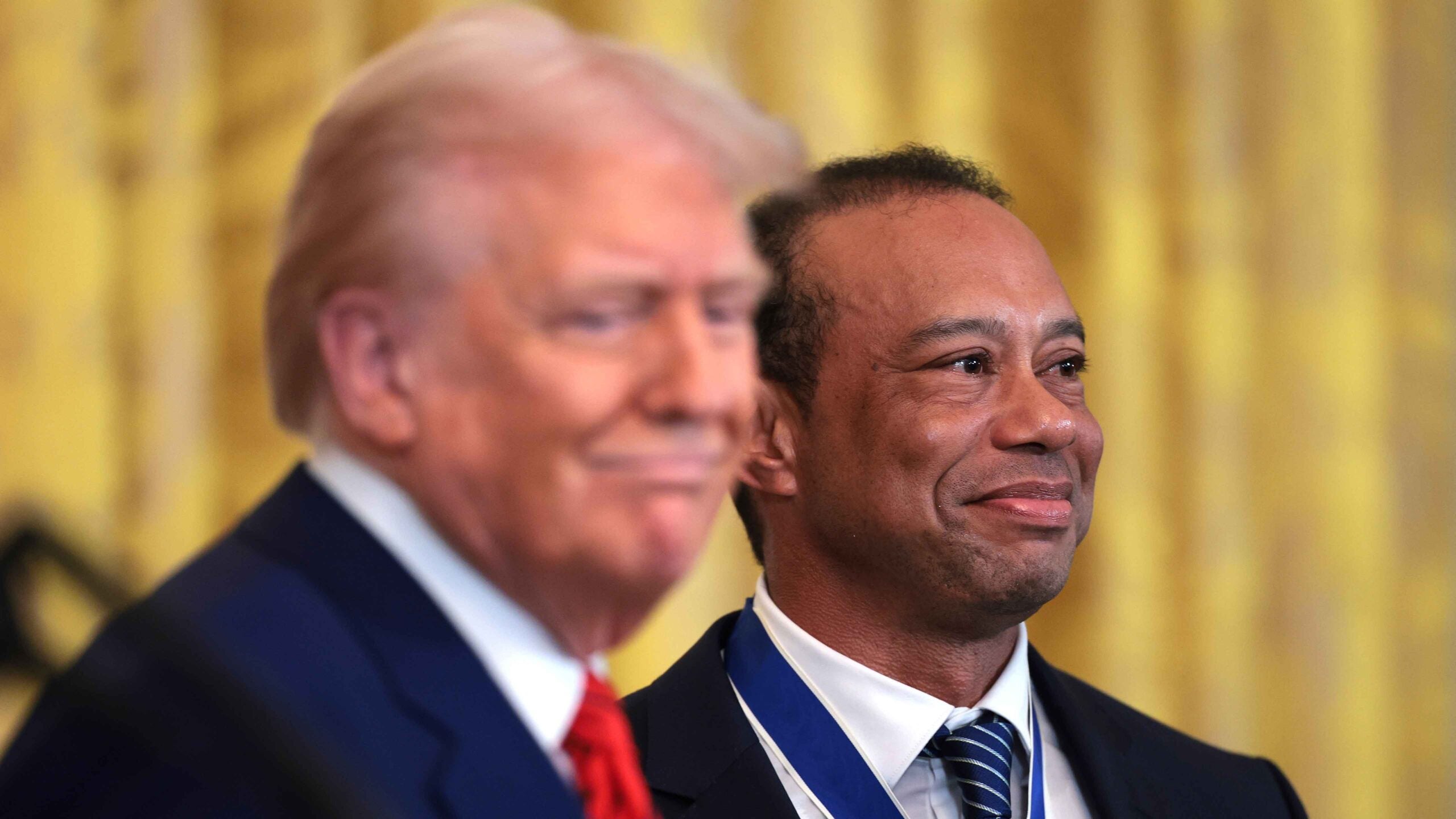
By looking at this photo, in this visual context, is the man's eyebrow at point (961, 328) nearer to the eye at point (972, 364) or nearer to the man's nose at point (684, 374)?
the eye at point (972, 364)

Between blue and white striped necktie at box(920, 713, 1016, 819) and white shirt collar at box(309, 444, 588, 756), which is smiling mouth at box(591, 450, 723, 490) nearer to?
white shirt collar at box(309, 444, 588, 756)

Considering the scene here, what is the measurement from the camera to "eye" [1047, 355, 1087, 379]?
1.44 m

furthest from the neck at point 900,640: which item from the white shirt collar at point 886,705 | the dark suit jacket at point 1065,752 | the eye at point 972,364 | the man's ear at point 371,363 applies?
the man's ear at point 371,363

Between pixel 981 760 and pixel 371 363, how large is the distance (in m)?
0.81

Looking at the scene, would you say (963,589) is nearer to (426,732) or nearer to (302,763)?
(426,732)

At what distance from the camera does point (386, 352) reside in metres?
0.70

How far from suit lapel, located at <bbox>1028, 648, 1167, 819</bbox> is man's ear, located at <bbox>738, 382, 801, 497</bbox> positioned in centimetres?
34

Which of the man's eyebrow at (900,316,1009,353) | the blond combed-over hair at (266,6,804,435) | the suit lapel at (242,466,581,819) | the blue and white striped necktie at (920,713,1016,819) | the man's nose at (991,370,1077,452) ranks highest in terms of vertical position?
the blond combed-over hair at (266,6,804,435)

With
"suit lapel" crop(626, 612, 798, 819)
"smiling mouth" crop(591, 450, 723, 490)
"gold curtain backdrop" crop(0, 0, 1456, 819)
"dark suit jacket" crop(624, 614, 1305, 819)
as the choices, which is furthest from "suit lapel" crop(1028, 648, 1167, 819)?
"smiling mouth" crop(591, 450, 723, 490)

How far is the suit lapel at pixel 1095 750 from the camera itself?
1.41 metres

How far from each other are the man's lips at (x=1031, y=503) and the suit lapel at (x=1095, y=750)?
0.25 metres

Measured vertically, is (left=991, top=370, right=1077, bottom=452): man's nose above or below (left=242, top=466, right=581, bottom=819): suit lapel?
below

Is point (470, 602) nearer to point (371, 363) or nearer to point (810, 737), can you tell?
point (371, 363)

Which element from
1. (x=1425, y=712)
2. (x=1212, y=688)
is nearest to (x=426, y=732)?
(x=1212, y=688)
